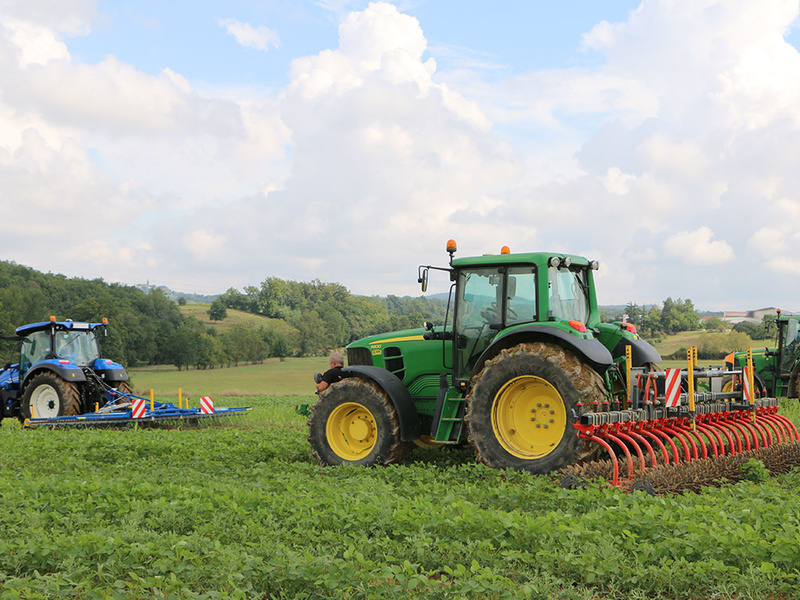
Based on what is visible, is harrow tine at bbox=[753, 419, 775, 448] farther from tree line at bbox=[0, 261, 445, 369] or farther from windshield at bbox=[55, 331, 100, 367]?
tree line at bbox=[0, 261, 445, 369]

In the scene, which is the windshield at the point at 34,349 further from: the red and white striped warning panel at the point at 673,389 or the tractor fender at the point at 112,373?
the red and white striped warning panel at the point at 673,389

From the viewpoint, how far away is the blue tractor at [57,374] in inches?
637

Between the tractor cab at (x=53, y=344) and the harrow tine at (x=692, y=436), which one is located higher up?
the tractor cab at (x=53, y=344)

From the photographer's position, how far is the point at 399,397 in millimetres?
8883

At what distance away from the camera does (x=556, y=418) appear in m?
7.75

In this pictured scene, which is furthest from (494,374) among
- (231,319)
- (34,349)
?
(231,319)

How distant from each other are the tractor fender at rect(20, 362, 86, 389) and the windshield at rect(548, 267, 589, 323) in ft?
38.5

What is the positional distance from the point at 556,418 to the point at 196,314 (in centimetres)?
8694

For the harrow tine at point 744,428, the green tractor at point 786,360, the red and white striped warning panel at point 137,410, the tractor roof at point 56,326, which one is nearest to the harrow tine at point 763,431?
the harrow tine at point 744,428

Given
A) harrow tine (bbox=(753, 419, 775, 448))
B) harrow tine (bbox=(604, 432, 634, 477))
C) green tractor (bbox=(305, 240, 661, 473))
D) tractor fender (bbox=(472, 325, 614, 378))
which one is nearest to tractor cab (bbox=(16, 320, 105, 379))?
green tractor (bbox=(305, 240, 661, 473))

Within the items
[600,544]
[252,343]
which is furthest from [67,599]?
[252,343]

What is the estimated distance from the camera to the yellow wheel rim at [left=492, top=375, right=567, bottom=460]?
7762 millimetres

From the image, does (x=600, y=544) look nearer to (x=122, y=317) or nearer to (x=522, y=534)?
(x=522, y=534)

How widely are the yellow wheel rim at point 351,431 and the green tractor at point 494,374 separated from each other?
1 cm
